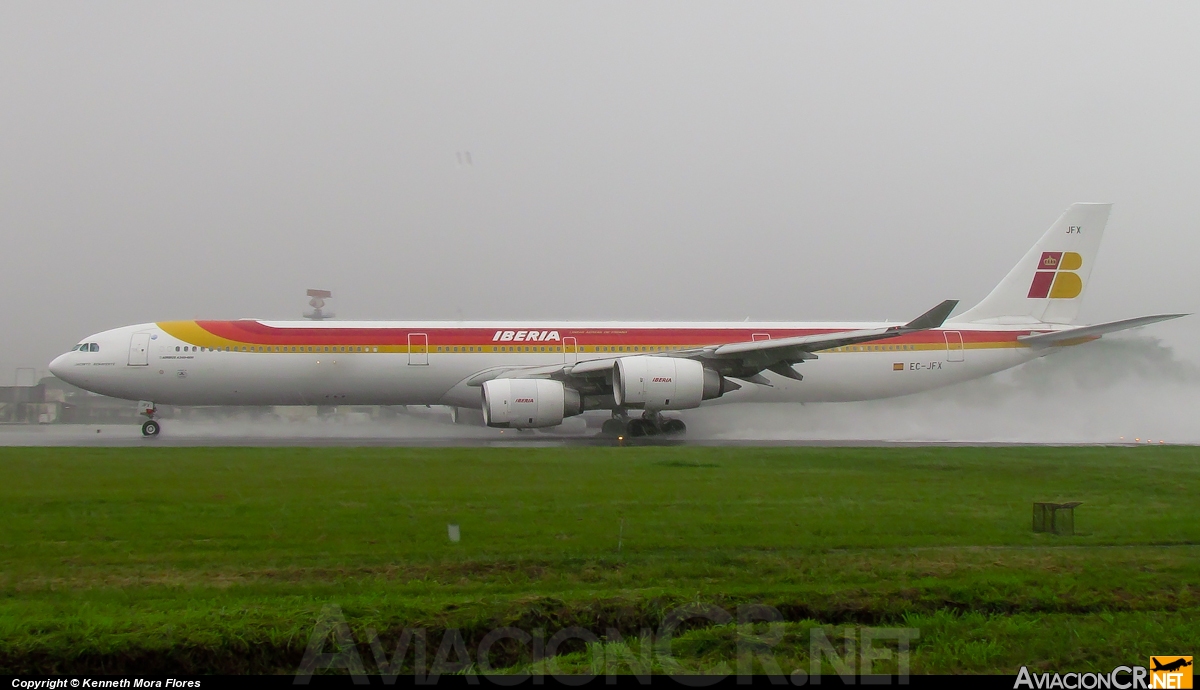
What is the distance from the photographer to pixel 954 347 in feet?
88.2

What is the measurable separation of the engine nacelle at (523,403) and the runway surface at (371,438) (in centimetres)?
60

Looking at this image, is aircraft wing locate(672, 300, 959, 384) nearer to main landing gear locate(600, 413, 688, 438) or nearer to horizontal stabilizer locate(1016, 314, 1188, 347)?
main landing gear locate(600, 413, 688, 438)

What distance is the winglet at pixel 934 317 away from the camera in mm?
20117

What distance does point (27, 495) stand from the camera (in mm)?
10203

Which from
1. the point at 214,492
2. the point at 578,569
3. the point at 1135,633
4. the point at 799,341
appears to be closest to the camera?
the point at 1135,633

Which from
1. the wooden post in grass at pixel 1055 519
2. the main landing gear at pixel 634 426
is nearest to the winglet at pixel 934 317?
the main landing gear at pixel 634 426

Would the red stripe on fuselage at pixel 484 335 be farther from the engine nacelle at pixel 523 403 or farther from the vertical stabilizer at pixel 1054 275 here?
the engine nacelle at pixel 523 403

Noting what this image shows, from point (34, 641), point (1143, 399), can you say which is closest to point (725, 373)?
point (1143, 399)

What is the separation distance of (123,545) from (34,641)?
2687 millimetres

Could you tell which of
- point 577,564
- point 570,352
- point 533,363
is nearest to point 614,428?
point 570,352

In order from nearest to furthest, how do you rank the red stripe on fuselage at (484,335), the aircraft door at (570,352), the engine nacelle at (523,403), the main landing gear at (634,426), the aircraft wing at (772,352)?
1. the engine nacelle at (523,403)
2. the aircraft wing at (772,352)
3. the red stripe on fuselage at (484,335)
4. the main landing gear at (634,426)
5. the aircraft door at (570,352)

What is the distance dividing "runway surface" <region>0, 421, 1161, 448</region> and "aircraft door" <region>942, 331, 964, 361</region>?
2447 mm

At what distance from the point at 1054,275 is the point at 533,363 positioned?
15765 mm

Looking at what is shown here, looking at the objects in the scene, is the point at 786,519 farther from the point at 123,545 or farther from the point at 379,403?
the point at 379,403
